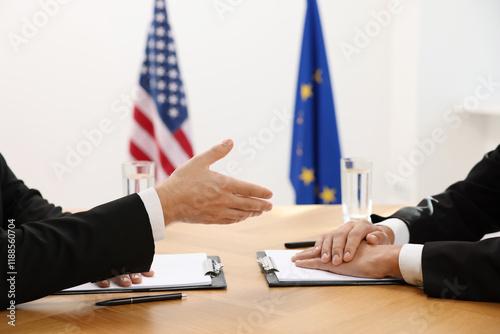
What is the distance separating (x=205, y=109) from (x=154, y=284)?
3.37 meters

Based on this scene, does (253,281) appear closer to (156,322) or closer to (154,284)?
(154,284)

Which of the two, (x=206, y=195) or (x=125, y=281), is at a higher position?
(x=206, y=195)

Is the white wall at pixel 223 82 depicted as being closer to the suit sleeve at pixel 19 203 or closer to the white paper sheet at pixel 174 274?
the suit sleeve at pixel 19 203

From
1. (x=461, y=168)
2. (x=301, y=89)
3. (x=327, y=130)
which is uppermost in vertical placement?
(x=301, y=89)

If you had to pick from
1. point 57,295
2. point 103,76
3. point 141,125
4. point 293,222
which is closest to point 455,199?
point 293,222

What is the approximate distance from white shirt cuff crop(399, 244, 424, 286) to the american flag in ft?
7.83

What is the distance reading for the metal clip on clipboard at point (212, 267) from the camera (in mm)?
1421

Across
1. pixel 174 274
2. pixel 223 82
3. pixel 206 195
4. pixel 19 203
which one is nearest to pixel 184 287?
pixel 174 274

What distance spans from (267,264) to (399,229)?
43 cm

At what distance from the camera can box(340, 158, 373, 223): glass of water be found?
6.24ft

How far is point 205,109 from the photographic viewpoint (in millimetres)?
4621

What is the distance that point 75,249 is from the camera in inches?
46.8

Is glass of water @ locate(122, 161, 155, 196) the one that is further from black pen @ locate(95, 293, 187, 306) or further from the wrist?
the wrist

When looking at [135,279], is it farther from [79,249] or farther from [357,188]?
[357,188]
